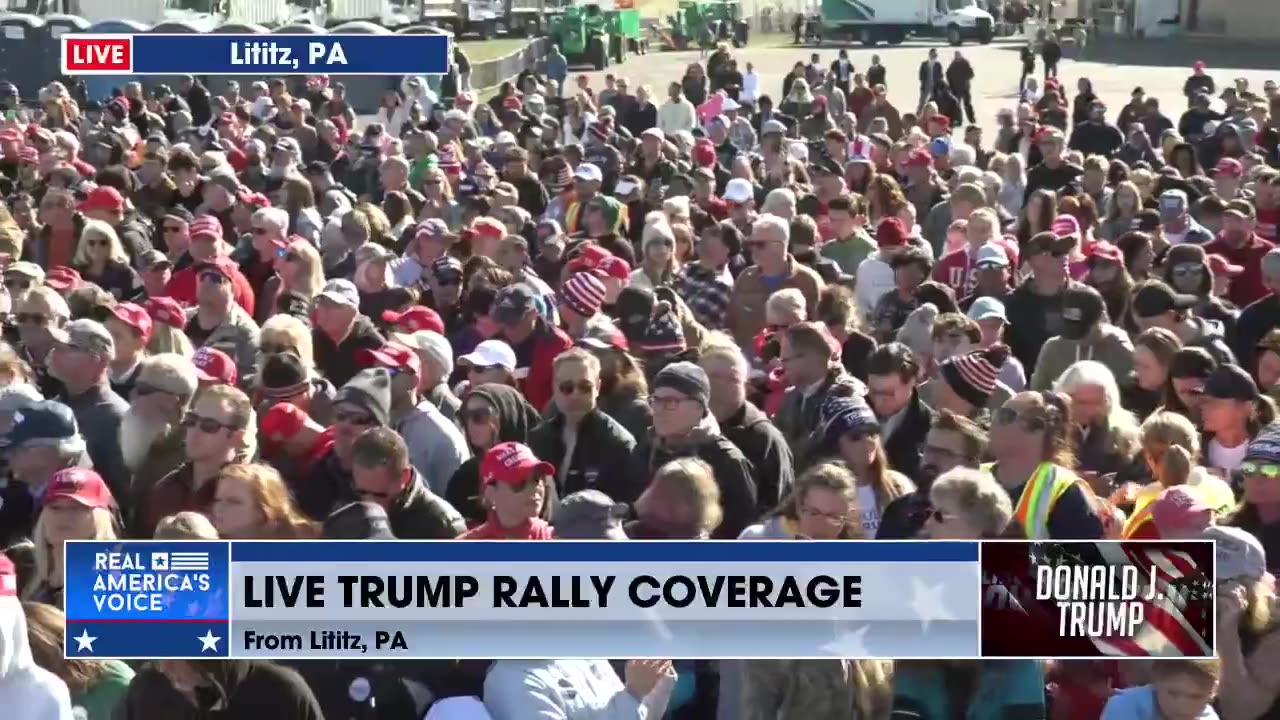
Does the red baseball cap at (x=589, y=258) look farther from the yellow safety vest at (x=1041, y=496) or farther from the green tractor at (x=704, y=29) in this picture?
the green tractor at (x=704, y=29)

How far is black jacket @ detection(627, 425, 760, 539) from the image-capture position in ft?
23.5

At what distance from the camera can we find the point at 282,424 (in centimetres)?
752

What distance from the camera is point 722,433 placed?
7824mm

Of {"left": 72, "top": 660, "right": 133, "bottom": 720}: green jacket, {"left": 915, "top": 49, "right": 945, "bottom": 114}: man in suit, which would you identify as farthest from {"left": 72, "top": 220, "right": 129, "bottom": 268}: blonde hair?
{"left": 915, "top": 49, "right": 945, "bottom": 114}: man in suit

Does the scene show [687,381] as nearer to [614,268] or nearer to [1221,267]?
[614,268]

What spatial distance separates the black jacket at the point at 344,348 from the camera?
30.7 feet

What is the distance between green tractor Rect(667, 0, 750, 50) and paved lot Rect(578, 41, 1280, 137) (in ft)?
3.75

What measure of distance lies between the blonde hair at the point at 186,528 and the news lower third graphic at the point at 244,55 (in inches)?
679

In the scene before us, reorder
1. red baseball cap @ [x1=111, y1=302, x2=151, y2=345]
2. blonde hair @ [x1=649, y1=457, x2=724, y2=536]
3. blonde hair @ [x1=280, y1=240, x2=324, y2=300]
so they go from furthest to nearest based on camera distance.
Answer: blonde hair @ [x1=280, y1=240, x2=324, y2=300] < red baseball cap @ [x1=111, y1=302, x2=151, y2=345] < blonde hair @ [x1=649, y1=457, x2=724, y2=536]

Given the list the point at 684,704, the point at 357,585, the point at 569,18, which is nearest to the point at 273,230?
the point at 357,585

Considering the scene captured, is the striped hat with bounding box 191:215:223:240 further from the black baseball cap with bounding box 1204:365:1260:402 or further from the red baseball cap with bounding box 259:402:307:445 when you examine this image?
the black baseball cap with bounding box 1204:365:1260:402

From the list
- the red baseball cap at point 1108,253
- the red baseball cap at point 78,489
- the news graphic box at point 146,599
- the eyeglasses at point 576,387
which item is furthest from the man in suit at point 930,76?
the news graphic box at point 146,599

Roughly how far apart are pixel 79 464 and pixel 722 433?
2.31m

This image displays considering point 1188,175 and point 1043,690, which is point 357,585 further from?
point 1188,175
